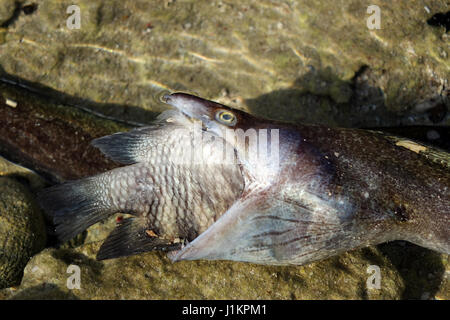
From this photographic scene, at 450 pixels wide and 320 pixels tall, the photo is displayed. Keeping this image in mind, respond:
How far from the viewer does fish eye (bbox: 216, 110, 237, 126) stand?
97.0 inches

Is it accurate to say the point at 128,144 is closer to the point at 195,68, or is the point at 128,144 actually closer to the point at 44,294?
the point at 44,294

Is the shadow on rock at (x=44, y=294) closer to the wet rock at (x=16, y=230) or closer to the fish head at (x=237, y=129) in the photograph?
the wet rock at (x=16, y=230)

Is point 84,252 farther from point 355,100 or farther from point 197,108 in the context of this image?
point 355,100

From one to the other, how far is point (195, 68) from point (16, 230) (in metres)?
2.37

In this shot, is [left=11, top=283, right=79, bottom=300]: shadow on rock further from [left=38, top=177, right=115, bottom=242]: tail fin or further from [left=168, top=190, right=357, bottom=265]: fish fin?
[left=168, top=190, right=357, bottom=265]: fish fin

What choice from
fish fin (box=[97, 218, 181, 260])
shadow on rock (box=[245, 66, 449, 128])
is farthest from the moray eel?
shadow on rock (box=[245, 66, 449, 128])

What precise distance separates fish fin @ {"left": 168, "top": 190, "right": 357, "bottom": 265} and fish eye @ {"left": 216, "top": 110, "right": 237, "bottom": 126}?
0.53 meters

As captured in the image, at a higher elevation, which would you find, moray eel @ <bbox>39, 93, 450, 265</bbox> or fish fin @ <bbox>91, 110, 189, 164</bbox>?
fish fin @ <bbox>91, 110, 189, 164</bbox>

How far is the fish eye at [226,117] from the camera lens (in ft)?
8.08

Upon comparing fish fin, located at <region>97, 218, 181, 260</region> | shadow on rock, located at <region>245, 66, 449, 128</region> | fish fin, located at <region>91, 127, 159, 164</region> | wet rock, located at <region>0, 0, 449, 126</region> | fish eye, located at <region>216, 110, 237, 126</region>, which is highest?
wet rock, located at <region>0, 0, 449, 126</region>

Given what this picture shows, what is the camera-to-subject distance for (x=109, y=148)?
9.25 ft

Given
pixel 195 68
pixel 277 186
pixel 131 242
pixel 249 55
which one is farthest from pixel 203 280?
pixel 249 55

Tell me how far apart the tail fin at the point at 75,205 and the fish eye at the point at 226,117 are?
1125 mm

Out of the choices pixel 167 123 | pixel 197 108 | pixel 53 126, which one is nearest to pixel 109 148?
pixel 167 123
